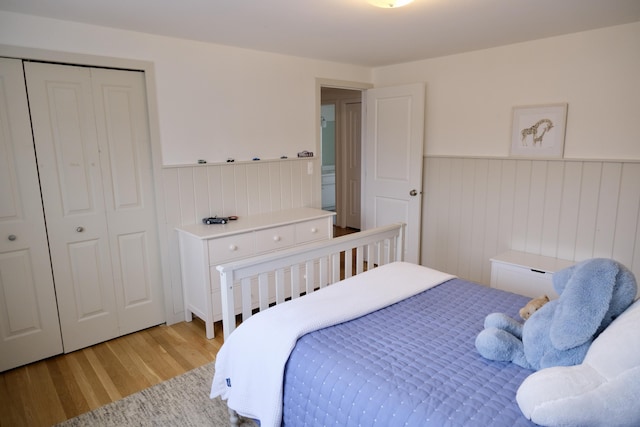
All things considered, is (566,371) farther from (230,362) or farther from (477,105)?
(477,105)

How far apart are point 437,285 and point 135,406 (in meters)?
1.83

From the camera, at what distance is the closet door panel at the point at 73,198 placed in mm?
2490

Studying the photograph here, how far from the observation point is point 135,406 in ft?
7.09

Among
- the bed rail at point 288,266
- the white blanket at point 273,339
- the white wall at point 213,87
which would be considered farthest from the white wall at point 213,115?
the white blanket at point 273,339

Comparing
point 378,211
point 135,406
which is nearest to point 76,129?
point 135,406

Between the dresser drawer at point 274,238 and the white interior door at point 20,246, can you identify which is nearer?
the white interior door at point 20,246

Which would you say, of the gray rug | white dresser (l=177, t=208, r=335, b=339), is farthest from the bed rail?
the gray rug

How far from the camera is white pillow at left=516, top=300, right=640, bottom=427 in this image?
3.51 ft

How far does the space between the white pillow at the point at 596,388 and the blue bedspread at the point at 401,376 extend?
9 cm

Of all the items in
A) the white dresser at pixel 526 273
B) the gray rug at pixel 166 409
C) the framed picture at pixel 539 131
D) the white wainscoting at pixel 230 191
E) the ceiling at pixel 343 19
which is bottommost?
the gray rug at pixel 166 409

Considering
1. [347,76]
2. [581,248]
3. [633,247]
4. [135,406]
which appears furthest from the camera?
[347,76]

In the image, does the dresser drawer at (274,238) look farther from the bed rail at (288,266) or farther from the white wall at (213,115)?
the white wall at (213,115)

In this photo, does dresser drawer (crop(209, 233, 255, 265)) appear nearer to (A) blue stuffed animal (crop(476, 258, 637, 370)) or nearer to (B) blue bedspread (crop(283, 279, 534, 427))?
(B) blue bedspread (crop(283, 279, 534, 427))

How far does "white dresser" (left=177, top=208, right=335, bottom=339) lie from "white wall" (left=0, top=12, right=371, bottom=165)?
602mm
